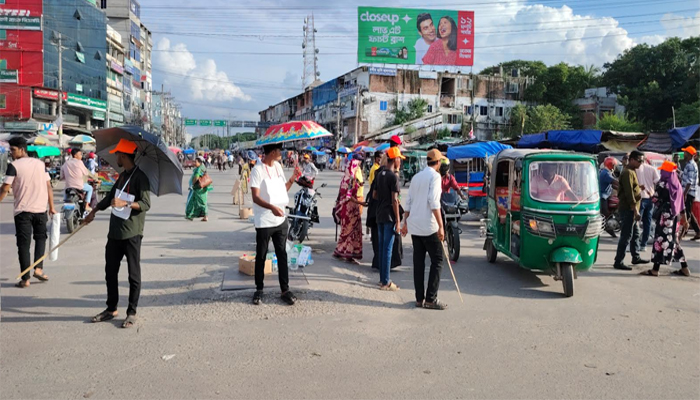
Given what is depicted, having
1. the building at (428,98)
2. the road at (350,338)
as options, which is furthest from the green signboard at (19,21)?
the road at (350,338)

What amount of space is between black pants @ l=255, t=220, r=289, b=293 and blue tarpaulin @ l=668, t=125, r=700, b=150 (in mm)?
16387

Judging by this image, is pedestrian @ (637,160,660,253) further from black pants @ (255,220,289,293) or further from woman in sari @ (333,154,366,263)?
black pants @ (255,220,289,293)

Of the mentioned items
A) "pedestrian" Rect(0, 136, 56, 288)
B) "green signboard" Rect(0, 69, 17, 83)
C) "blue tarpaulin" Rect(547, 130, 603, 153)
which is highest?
"green signboard" Rect(0, 69, 17, 83)

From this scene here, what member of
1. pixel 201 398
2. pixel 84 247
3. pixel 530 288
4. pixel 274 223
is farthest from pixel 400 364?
pixel 84 247

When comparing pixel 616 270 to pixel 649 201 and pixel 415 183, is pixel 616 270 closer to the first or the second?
pixel 649 201

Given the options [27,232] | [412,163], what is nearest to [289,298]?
[27,232]

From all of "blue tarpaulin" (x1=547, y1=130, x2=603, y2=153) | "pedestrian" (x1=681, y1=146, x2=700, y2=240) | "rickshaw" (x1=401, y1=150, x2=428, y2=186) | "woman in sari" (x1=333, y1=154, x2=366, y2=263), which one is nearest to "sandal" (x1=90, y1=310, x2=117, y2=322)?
"woman in sari" (x1=333, y1=154, x2=366, y2=263)

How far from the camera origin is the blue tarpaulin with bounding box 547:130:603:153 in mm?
20141

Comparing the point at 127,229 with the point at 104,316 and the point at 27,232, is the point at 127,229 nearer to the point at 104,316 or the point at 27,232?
the point at 104,316

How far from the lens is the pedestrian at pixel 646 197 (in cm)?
991

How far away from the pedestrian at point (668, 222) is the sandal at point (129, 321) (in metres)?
7.31

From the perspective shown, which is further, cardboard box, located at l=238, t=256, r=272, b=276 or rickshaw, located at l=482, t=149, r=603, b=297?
cardboard box, located at l=238, t=256, r=272, b=276

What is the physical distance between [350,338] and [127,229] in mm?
2471

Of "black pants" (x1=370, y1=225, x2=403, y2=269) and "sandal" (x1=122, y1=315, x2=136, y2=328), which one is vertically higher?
"black pants" (x1=370, y1=225, x2=403, y2=269)
